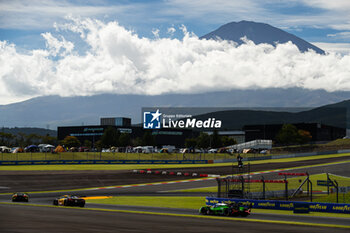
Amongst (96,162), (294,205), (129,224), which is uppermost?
→ (129,224)

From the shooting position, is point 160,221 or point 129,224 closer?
point 129,224

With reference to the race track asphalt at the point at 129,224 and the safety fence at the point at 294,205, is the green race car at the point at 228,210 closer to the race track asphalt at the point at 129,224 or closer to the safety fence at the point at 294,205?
the race track asphalt at the point at 129,224

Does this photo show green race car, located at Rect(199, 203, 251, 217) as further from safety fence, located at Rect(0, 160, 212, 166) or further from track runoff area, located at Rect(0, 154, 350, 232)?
safety fence, located at Rect(0, 160, 212, 166)

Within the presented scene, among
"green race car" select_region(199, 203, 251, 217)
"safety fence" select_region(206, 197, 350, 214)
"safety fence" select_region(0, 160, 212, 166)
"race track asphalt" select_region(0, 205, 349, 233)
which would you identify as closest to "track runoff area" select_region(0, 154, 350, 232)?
"race track asphalt" select_region(0, 205, 349, 233)

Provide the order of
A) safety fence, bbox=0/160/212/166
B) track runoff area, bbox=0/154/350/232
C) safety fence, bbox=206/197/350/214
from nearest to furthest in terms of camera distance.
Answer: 1. track runoff area, bbox=0/154/350/232
2. safety fence, bbox=206/197/350/214
3. safety fence, bbox=0/160/212/166

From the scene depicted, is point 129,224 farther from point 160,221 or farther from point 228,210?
point 228,210

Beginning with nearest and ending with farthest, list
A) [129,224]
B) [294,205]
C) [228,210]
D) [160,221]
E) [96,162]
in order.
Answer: [129,224] < [160,221] < [228,210] < [294,205] < [96,162]

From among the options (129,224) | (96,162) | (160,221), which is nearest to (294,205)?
(160,221)

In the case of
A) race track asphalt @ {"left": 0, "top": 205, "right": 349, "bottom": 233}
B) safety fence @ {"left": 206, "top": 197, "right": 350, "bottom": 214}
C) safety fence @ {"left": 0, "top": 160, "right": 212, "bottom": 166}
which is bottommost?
safety fence @ {"left": 0, "top": 160, "right": 212, "bottom": 166}

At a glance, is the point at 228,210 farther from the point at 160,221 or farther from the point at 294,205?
the point at 160,221

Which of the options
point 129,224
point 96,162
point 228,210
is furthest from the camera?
point 96,162

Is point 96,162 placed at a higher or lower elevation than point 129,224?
lower

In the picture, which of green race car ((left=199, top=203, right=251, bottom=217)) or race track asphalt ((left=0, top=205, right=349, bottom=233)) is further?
green race car ((left=199, top=203, right=251, bottom=217))

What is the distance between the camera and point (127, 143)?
191 m
